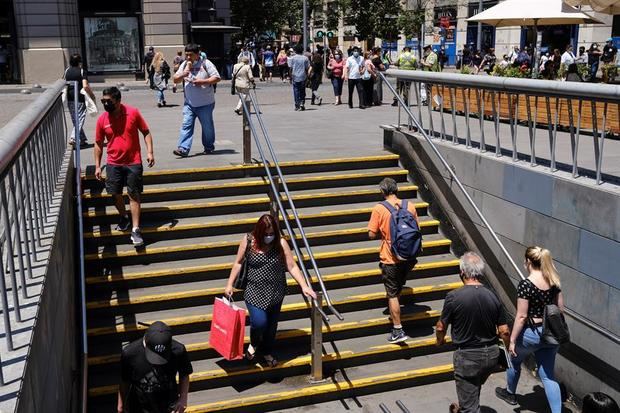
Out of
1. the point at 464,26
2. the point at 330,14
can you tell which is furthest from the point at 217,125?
the point at 464,26

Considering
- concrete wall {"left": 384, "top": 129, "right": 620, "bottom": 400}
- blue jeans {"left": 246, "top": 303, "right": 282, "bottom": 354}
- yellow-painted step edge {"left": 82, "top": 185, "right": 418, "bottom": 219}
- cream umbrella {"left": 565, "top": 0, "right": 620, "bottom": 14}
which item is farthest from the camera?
cream umbrella {"left": 565, "top": 0, "right": 620, "bottom": 14}

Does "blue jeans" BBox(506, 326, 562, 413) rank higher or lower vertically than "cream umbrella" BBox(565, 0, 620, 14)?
lower

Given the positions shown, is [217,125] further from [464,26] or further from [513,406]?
[464,26]

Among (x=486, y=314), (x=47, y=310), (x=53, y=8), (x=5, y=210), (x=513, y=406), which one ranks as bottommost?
(x=513, y=406)

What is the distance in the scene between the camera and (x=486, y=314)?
5.64 meters

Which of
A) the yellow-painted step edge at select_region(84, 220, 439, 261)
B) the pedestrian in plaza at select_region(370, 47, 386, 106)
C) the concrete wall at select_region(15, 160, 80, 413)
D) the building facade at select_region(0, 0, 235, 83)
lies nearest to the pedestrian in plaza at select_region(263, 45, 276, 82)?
the building facade at select_region(0, 0, 235, 83)

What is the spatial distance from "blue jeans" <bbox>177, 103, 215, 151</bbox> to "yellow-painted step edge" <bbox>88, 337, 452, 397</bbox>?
Answer: 4557 mm

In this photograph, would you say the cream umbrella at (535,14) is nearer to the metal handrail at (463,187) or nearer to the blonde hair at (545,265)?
the metal handrail at (463,187)

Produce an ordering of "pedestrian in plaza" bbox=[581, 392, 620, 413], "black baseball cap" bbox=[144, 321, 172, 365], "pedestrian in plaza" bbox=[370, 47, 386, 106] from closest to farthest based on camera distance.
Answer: "pedestrian in plaza" bbox=[581, 392, 620, 413]
"black baseball cap" bbox=[144, 321, 172, 365]
"pedestrian in plaza" bbox=[370, 47, 386, 106]

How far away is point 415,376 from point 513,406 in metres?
1.00

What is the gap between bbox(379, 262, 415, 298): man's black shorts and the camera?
707 cm

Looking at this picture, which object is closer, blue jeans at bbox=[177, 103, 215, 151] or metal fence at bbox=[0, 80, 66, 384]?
metal fence at bbox=[0, 80, 66, 384]

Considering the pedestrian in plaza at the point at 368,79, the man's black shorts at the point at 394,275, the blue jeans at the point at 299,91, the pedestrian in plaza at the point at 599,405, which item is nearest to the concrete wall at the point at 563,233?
the man's black shorts at the point at 394,275

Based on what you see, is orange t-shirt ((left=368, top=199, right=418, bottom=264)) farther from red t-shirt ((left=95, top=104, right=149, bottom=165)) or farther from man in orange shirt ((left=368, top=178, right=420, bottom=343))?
red t-shirt ((left=95, top=104, right=149, bottom=165))
